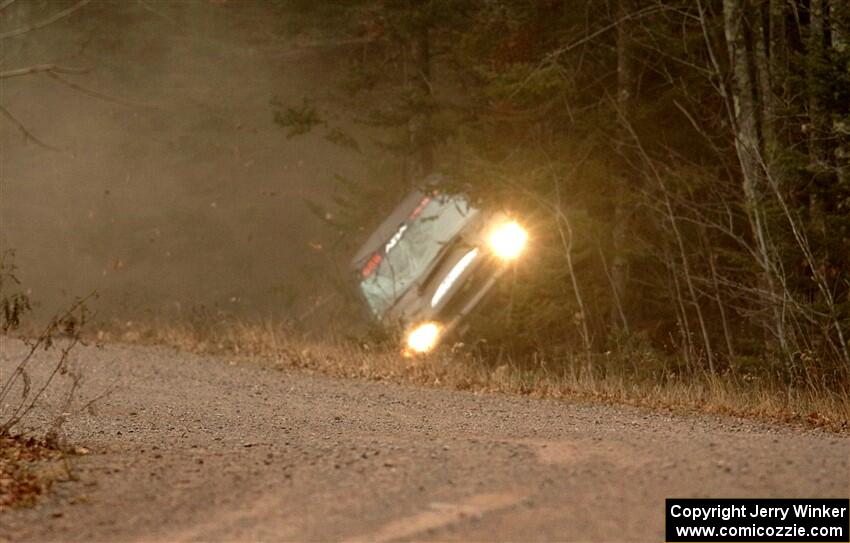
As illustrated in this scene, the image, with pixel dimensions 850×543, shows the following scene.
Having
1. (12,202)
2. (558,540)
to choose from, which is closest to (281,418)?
(558,540)

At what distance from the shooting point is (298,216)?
96.9 ft

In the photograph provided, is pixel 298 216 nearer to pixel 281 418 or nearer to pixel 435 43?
pixel 435 43

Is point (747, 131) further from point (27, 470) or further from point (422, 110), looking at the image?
point (27, 470)

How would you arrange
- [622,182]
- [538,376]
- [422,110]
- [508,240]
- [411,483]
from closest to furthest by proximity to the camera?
[411,483] → [538,376] → [508,240] → [622,182] → [422,110]

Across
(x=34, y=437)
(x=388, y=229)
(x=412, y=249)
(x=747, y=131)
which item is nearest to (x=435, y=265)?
(x=412, y=249)

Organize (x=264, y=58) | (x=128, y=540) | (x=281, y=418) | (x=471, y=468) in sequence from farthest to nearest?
1. (x=264, y=58)
2. (x=281, y=418)
3. (x=471, y=468)
4. (x=128, y=540)

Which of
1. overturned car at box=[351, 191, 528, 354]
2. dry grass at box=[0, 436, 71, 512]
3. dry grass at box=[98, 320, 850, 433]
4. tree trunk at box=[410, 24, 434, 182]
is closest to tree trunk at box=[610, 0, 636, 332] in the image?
overturned car at box=[351, 191, 528, 354]

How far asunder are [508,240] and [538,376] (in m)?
3.62

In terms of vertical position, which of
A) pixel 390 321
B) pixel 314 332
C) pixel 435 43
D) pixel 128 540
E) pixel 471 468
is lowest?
pixel 128 540

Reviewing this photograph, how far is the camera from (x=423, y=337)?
1578cm

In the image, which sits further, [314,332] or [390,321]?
[314,332]

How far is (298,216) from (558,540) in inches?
955

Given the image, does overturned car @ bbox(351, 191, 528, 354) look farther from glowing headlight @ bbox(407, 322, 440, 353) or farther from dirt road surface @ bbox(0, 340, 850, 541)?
dirt road surface @ bbox(0, 340, 850, 541)

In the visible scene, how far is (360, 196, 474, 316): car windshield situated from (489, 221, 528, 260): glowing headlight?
16.8 inches
